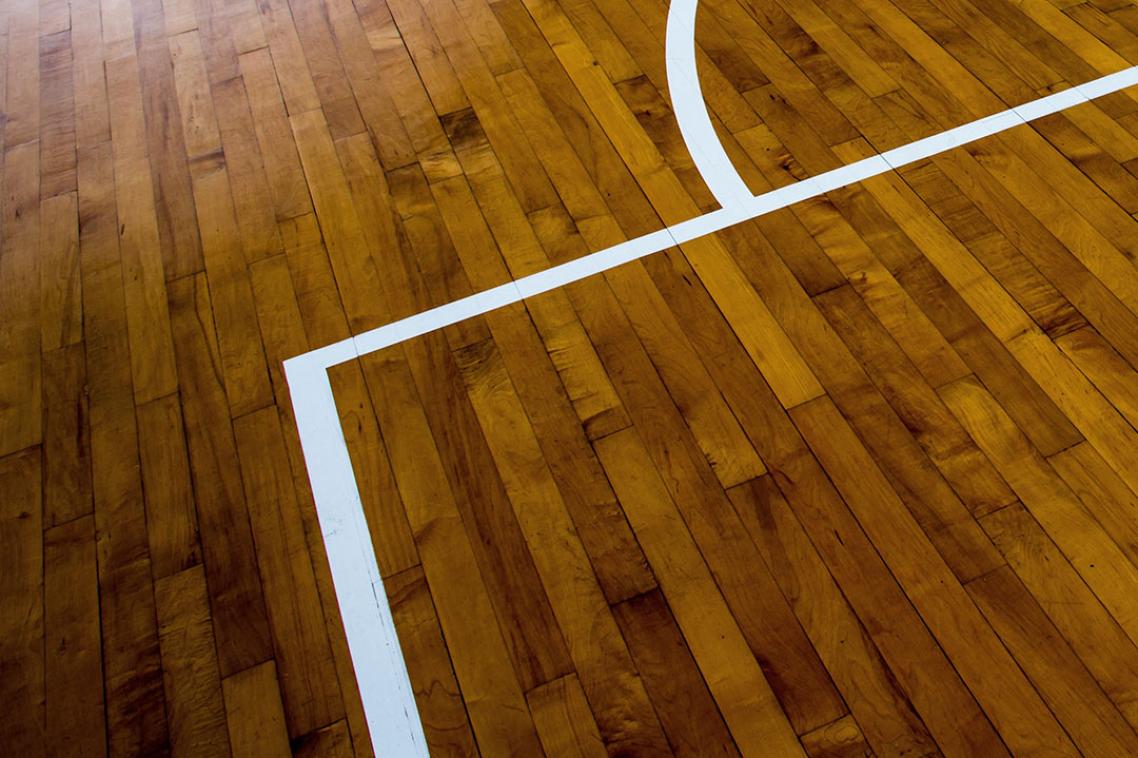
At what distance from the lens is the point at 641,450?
2533mm

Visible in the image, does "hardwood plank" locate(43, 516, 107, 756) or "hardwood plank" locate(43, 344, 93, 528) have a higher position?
"hardwood plank" locate(43, 344, 93, 528)

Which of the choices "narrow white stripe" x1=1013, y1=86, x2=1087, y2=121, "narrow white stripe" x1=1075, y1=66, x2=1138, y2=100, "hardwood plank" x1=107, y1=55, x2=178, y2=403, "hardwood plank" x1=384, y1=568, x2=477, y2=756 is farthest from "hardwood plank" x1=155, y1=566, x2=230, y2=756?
"narrow white stripe" x1=1075, y1=66, x2=1138, y2=100

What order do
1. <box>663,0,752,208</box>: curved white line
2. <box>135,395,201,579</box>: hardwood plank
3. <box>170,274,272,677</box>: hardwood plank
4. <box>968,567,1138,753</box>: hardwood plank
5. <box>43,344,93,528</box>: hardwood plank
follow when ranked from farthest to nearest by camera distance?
<box>663,0,752,208</box>: curved white line < <box>43,344,93,528</box>: hardwood plank < <box>135,395,201,579</box>: hardwood plank < <box>170,274,272,677</box>: hardwood plank < <box>968,567,1138,753</box>: hardwood plank

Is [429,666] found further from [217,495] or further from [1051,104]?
[1051,104]

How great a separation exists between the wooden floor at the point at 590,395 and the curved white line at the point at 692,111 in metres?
0.05

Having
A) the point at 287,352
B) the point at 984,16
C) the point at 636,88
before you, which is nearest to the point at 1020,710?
the point at 287,352

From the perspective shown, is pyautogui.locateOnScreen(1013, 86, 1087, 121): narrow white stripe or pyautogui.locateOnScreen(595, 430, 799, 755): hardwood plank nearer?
pyautogui.locateOnScreen(595, 430, 799, 755): hardwood plank

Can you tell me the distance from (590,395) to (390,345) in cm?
63

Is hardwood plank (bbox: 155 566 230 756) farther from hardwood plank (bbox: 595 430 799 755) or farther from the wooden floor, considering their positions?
hardwood plank (bbox: 595 430 799 755)

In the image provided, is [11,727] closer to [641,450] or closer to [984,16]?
[641,450]

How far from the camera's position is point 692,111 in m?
3.37

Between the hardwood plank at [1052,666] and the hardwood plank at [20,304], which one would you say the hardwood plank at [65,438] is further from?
the hardwood plank at [1052,666]

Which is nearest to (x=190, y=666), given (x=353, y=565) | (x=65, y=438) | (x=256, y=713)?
(x=256, y=713)

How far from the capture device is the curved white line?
313 centimetres
